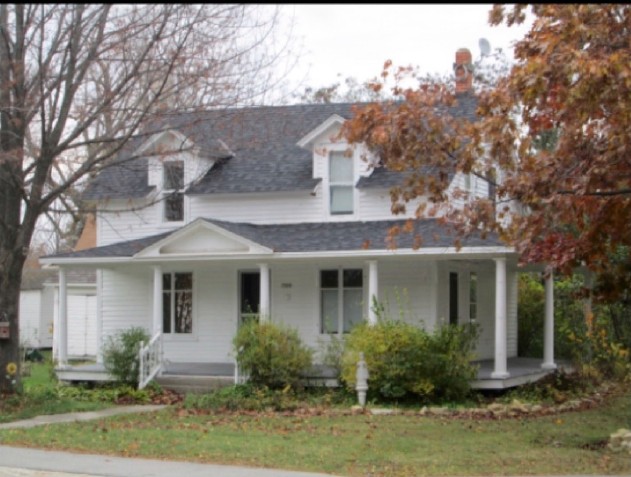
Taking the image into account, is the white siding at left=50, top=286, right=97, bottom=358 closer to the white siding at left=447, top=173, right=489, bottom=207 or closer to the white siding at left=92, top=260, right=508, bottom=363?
the white siding at left=92, top=260, right=508, bottom=363

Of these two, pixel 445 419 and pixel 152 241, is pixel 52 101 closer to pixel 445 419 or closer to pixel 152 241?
pixel 152 241

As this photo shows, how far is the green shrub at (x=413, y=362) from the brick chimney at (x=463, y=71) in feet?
24.9

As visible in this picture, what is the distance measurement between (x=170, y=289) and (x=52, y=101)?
8.25 metres

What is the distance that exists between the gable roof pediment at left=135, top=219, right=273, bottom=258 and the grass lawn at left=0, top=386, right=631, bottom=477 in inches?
180

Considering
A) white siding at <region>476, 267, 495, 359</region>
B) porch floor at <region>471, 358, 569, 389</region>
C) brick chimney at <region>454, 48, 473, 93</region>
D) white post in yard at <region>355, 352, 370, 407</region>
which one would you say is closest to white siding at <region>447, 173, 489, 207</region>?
white siding at <region>476, 267, 495, 359</region>

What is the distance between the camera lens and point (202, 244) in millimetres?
22297

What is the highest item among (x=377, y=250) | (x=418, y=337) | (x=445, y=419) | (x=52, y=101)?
(x=52, y=101)

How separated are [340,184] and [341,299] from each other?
8.92ft

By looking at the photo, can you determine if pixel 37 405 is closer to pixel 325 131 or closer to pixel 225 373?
pixel 225 373

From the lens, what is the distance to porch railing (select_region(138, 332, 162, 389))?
21453 mm

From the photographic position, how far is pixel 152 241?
77.4 ft

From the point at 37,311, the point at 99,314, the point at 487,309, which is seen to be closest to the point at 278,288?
the point at 99,314

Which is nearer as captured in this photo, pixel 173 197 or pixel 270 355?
pixel 270 355

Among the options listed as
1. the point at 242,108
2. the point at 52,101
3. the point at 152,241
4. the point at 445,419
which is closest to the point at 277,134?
the point at 152,241
